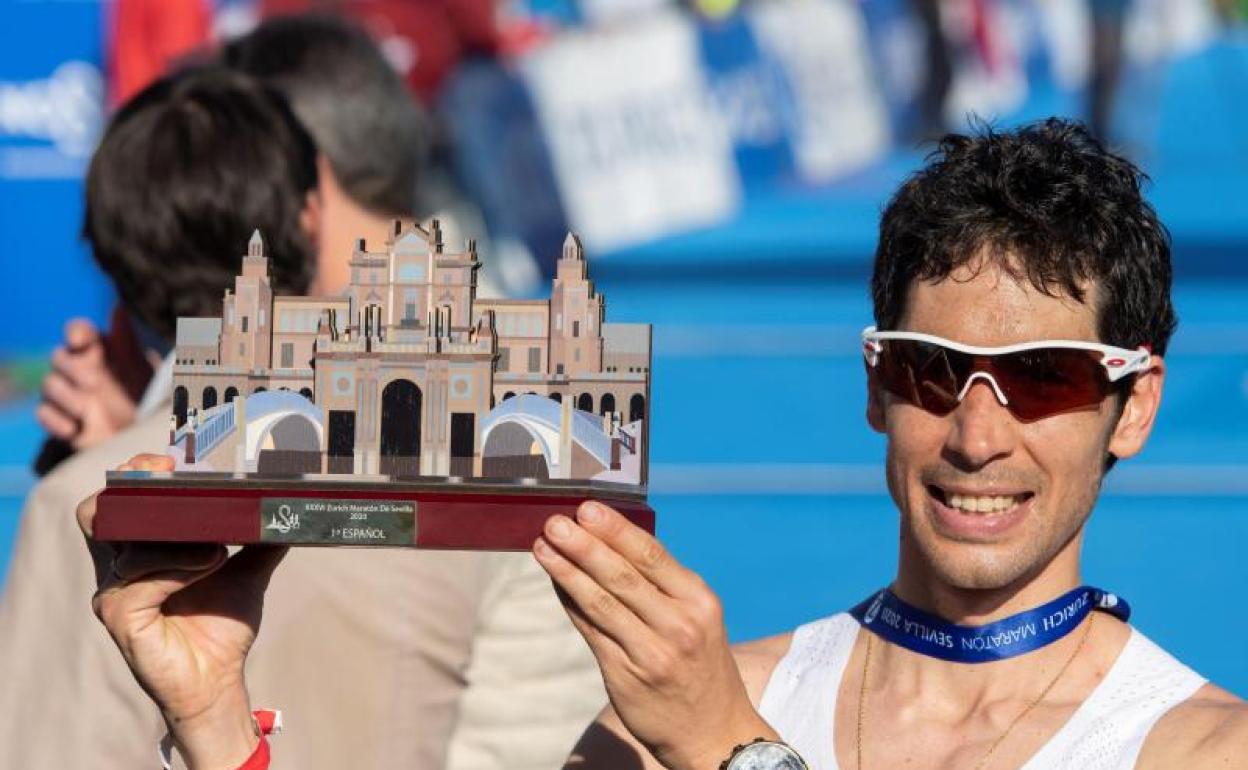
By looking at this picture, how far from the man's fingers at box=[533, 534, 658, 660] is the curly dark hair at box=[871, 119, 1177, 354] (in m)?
0.55

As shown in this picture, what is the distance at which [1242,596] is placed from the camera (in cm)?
601

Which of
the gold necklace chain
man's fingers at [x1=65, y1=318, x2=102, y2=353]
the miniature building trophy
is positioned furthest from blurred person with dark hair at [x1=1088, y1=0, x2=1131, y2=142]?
the miniature building trophy

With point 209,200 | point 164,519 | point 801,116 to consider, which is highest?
point 801,116

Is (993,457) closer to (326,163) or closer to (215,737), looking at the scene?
(215,737)

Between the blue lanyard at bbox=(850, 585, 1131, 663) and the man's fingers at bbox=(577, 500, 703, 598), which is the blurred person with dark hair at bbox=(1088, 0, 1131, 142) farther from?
the man's fingers at bbox=(577, 500, 703, 598)

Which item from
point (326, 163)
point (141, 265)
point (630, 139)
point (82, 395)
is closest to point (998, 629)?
point (141, 265)

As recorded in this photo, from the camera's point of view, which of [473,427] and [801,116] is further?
[801,116]

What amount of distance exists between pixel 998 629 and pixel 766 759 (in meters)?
0.39

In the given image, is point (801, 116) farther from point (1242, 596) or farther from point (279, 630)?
point (279, 630)

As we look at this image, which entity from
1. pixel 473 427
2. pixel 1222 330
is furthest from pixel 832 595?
pixel 473 427

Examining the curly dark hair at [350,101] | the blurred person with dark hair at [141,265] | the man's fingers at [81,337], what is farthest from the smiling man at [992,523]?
the man's fingers at [81,337]

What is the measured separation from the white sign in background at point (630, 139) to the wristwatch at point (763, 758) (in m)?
4.77

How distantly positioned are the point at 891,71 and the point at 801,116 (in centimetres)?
34

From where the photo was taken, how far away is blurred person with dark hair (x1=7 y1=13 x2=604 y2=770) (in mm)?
2711
